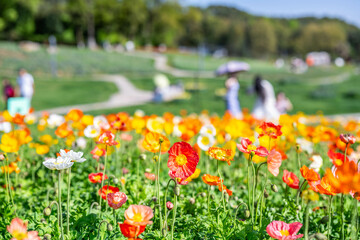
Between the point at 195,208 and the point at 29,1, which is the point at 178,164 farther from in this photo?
the point at 29,1

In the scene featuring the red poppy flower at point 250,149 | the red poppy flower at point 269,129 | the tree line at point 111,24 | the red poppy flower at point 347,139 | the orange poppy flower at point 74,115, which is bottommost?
the red poppy flower at point 250,149

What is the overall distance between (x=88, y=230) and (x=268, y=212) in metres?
0.95

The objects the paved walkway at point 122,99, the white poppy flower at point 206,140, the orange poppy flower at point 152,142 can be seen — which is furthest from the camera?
the paved walkway at point 122,99

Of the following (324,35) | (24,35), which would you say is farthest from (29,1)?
(324,35)

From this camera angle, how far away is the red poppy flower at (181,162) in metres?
1.53

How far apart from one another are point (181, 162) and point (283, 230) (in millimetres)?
490

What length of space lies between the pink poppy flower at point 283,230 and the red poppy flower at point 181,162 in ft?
1.32

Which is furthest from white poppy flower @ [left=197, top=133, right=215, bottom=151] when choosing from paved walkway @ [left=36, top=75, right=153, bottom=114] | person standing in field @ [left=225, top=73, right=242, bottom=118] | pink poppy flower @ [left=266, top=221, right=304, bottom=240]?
paved walkway @ [left=36, top=75, right=153, bottom=114]

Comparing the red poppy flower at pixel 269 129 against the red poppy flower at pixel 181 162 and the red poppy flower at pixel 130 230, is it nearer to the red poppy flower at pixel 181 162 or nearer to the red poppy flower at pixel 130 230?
the red poppy flower at pixel 181 162

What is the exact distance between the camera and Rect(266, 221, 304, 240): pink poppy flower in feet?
4.16

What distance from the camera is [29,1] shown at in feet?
138

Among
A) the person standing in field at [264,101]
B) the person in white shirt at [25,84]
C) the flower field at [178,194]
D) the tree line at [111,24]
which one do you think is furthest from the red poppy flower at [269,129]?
the tree line at [111,24]

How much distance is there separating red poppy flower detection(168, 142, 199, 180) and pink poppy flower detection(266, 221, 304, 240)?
0.40 meters

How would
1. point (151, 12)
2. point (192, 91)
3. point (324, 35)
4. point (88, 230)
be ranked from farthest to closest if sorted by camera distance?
point (324, 35) < point (151, 12) < point (192, 91) < point (88, 230)
